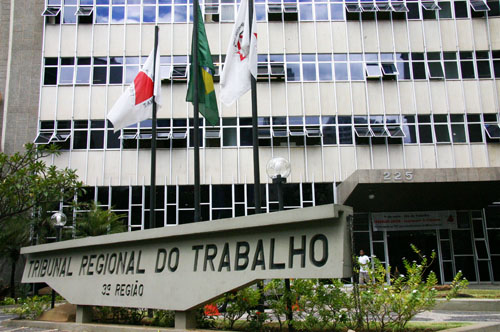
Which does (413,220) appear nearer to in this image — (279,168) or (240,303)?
(279,168)

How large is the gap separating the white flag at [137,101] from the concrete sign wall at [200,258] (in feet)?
13.7

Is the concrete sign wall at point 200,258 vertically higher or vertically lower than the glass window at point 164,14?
lower

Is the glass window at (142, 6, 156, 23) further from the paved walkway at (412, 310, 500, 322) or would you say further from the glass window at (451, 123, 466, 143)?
the paved walkway at (412, 310, 500, 322)

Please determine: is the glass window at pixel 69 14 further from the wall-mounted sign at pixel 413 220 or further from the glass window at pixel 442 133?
the glass window at pixel 442 133

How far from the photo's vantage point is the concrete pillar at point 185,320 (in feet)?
24.3

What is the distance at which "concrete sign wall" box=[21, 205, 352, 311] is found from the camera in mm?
5930

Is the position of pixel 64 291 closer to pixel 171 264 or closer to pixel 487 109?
pixel 171 264

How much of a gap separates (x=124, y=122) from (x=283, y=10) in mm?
15551

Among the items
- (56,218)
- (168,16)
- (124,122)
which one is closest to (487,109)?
(168,16)

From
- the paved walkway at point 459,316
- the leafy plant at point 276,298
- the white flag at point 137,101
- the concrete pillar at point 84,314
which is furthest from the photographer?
the white flag at point 137,101

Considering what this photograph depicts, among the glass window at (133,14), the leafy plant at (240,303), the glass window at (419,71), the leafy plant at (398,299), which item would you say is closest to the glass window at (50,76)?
the glass window at (133,14)

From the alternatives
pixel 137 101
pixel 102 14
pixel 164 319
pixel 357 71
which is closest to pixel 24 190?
pixel 137 101

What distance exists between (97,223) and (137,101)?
386 inches

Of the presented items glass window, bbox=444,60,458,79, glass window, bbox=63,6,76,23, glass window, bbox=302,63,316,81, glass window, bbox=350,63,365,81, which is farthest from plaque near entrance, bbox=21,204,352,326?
glass window, bbox=444,60,458,79
